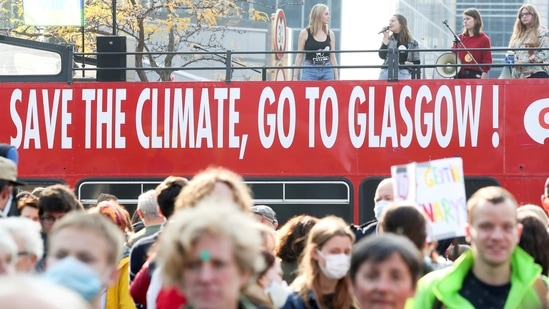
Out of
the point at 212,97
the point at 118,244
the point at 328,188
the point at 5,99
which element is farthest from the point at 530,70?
the point at 118,244

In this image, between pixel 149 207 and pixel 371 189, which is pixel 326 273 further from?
pixel 371 189

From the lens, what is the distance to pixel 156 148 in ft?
48.2

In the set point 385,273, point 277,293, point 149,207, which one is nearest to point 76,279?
point 385,273

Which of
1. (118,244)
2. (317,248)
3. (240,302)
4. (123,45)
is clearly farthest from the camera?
(123,45)

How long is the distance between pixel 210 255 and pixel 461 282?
1.58m

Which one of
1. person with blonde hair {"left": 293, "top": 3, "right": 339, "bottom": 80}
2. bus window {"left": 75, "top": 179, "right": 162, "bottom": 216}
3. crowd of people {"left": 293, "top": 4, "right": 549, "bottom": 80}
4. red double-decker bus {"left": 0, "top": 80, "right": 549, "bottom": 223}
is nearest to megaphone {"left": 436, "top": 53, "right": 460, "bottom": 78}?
crowd of people {"left": 293, "top": 4, "right": 549, "bottom": 80}

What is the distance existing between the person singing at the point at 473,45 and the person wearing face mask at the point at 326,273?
8.63 m

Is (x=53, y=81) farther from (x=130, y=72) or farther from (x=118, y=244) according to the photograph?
(x=118, y=244)

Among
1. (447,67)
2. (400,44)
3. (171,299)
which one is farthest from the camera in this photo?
(447,67)

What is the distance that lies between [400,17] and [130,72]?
3.61 meters

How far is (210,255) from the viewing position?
12.7 feet

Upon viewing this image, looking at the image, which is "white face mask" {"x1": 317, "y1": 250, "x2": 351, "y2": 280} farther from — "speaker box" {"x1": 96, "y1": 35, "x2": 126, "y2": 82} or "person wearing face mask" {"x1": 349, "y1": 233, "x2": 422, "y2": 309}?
"speaker box" {"x1": 96, "y1": 35, "x2": 126, "y2": 82}

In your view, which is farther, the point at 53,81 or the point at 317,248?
the point at 53,81

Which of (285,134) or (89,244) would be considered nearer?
(89,244)
